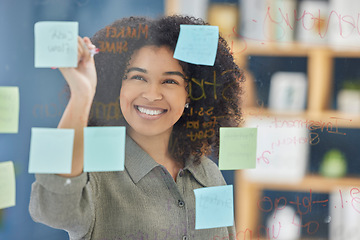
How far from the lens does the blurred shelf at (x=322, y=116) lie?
1240 mm

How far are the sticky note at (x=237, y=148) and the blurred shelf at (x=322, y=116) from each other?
0.06 metres

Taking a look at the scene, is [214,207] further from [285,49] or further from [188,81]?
[285,49]

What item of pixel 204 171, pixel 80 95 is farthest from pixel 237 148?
pixel 80 95

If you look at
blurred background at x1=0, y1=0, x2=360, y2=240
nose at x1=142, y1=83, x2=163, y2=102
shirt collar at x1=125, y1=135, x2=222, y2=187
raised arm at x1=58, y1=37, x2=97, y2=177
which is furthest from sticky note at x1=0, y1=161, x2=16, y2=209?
nose at x1=142, y1=83, x2=163, y2=102

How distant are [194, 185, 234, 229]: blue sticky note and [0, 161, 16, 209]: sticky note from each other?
0.51 m

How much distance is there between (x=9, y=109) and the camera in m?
1.11

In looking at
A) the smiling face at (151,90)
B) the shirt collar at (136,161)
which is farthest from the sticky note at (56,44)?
the shirt collar at (136,161)

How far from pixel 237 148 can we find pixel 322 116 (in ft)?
1.03

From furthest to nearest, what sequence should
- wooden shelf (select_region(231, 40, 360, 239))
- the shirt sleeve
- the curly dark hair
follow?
wooden shelf (select_region(231, 40, 360, 239)) < the curly dark hair < the shirt sleeve

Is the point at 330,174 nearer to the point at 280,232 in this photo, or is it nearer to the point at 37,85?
the point at 280,232

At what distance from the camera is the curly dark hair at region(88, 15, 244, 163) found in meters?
1.11

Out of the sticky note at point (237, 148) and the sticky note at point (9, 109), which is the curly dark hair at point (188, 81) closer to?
the sticky note at point (237, 148)

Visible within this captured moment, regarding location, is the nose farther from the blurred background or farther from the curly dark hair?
the blurred background

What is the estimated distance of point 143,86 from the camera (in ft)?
3.67
